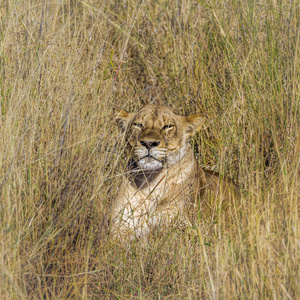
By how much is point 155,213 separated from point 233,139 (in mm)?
970

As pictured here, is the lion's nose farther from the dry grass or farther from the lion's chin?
the dry grass

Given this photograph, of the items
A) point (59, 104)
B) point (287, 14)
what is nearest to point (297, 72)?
point (287, 14)

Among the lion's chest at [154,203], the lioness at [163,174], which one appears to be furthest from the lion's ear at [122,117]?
the lion's chest at [154,203]

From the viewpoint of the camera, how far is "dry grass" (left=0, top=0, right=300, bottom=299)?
256cm

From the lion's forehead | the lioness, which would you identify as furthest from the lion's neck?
the lion's forehead

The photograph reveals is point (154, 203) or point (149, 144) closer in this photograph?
point (154, 203)

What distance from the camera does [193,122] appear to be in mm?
3990

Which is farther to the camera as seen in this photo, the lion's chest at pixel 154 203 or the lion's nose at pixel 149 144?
the lion's nose at pixel 149 144

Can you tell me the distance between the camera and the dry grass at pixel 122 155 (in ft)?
8.41

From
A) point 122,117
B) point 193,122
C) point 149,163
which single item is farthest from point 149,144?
point 193,122

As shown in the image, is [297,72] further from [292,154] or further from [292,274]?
[292,274]

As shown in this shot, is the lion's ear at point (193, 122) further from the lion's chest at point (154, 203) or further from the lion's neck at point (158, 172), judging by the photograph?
the lion's chest at point (154, 203)

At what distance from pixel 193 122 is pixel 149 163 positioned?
0.55m

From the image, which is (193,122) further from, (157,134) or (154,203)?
(154,203)
